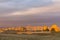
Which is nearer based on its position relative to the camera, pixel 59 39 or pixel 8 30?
pixel 59 39

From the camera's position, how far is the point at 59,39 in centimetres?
4194

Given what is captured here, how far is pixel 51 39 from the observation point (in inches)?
1662

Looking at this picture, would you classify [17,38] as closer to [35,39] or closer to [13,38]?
[13,38]

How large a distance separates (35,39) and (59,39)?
478cm

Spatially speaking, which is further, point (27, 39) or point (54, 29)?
point (54, 29)

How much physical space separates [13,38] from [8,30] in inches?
817

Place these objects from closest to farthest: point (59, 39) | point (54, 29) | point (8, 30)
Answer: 1. point (59, 39)
2. point (54, 29)
3. point (8, 30)

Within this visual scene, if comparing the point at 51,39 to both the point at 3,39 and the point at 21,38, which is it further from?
the point at 3,39

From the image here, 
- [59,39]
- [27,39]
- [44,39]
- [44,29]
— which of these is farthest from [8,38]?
[44,29]

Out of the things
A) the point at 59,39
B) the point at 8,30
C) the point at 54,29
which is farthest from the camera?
the point at 8,30

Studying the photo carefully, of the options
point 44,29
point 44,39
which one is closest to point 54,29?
point 44,29

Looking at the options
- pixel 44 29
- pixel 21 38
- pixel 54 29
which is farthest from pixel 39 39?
pixel 44 29

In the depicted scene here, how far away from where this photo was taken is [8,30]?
2549 inches

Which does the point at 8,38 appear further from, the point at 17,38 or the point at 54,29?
the point at 54,29
